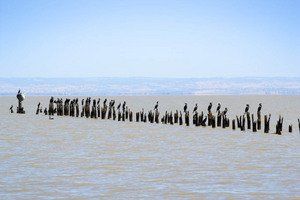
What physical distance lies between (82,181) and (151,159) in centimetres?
419

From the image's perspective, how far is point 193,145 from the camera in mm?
20031

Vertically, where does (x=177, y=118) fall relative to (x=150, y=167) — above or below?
above

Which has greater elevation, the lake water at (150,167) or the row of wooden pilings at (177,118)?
the row of wooden pilings at (177,118)

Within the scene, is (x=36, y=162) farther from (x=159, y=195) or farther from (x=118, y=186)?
(x=159, y=195)

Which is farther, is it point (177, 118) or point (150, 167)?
point (177, 118)

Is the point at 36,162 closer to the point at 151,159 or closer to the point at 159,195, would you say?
the point at 151,159

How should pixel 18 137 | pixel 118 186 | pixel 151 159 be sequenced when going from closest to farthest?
pixel 118 186 → pixel 151 159 → pixel 18 137

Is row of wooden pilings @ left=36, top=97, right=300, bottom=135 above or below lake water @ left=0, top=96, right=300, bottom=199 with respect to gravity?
above

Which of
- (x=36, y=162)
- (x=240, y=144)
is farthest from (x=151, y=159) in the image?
(x=240, y=144)

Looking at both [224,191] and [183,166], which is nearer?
[224,191]

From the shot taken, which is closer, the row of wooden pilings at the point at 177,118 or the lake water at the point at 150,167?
the lake water at the point at 150,167

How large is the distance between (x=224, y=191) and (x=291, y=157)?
20.4 feet

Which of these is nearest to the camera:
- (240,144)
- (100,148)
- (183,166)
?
(183,166)

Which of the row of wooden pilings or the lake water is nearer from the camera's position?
the lake water
